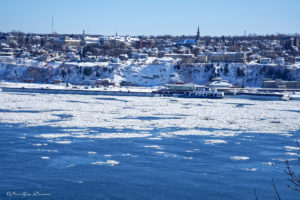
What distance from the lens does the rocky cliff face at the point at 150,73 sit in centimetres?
8112

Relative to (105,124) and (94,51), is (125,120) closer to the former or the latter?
(105,124)

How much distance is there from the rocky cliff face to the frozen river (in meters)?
43.8

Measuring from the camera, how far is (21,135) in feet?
87.4

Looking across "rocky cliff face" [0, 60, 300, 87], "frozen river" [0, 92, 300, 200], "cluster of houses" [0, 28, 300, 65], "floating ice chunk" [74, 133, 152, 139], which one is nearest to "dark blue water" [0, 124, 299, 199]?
"frozen river" [0, 92, 300, 200]

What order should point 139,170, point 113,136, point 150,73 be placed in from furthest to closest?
point 150,73, point 113,136, point 139,170

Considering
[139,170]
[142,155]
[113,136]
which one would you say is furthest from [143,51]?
[139,170]

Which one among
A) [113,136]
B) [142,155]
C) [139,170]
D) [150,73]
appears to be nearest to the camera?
[139,170]

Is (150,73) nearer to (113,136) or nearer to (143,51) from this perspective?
(143,51)

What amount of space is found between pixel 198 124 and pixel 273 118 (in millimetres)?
8148

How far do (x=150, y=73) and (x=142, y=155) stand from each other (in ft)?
202

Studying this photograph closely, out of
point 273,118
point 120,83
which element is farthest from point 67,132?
point 120,83

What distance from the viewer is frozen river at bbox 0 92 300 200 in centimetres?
1716

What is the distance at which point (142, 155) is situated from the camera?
22453 mm

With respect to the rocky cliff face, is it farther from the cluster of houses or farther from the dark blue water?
the dark blue water
